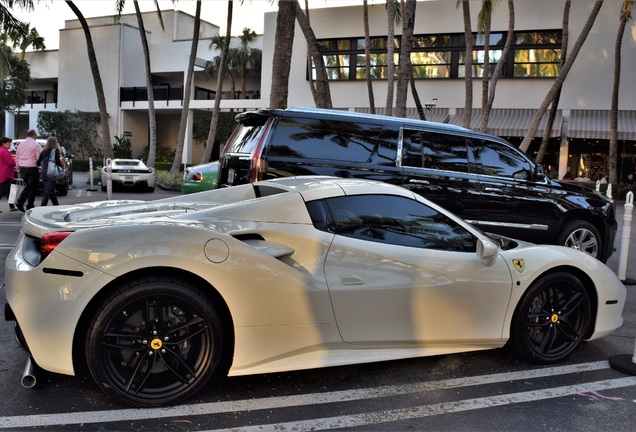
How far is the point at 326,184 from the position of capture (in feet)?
13.6

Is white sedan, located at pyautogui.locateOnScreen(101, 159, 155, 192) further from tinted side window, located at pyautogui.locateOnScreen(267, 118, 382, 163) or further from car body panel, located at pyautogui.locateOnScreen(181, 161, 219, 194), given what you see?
tinted side window, located at pyautogui.locateOnScreen(267, 118, 382, 163)

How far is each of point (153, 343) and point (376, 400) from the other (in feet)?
4.83

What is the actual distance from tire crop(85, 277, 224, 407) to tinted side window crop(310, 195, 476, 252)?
3.35 feet

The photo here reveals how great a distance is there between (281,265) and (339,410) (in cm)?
97

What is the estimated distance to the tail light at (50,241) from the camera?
11.3 ft

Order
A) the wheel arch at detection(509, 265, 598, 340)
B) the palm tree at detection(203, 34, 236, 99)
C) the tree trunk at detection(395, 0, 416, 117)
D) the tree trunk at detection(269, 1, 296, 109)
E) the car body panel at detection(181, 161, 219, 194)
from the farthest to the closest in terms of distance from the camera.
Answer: the palm tree at detection(203, 34, 236, 99) < the tree trunk at detection(395, 0, 416, 117) < the car body panel at detection(181, 161, 219, 194) < the tree trunk at detection(269, 1, 296, 109) < the wheel arch at detection(509, 265, 598, 340)

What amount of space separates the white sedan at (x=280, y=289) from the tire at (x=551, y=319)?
0.03 ft

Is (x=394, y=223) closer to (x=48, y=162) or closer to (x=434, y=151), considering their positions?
(x=434, y=151)

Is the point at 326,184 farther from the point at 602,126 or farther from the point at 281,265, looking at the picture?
the point at 602,126

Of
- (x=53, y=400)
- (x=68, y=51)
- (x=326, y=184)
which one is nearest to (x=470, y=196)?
(x=326, y=184)

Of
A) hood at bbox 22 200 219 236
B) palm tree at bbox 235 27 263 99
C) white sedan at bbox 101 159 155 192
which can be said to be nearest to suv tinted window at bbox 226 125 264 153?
hood at bbox 22 200 219 236

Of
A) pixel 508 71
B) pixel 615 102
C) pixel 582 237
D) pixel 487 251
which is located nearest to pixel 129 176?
pixel 582 237

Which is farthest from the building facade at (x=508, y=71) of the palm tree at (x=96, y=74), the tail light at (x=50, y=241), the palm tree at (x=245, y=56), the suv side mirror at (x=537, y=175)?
the tail light at (x=50, y=241)

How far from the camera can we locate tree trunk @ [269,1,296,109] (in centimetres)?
1088
